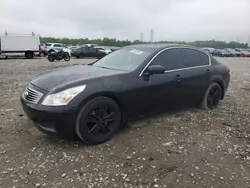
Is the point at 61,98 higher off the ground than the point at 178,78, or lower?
lower

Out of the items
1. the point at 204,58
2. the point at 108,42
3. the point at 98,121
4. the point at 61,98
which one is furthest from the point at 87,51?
the point at 108,42

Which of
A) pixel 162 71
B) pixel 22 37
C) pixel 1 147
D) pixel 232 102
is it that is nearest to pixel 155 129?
pixel 162 71

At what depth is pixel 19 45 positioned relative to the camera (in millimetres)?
23828

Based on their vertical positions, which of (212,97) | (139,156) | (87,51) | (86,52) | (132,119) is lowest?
(139,156)

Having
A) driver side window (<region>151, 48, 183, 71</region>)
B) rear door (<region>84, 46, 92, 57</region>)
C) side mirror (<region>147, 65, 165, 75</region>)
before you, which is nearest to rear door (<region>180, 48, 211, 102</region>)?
driver side window (<region>151, 48, 183, 71</region>)

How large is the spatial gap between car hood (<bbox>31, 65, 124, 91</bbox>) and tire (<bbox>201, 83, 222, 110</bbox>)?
234cm

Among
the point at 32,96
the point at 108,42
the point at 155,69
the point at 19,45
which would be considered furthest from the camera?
the point at 108,42

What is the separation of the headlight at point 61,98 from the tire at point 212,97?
123 inches

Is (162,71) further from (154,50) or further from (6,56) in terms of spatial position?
(6,56)

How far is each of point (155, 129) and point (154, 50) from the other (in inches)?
56.2

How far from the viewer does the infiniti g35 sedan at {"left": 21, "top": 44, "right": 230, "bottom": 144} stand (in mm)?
3551

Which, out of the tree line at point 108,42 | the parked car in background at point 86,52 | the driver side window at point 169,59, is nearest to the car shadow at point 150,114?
the driver side window at point 169,59

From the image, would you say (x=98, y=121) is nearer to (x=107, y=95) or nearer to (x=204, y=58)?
(x=107, y=95)

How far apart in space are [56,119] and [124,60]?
1861 millimetres
